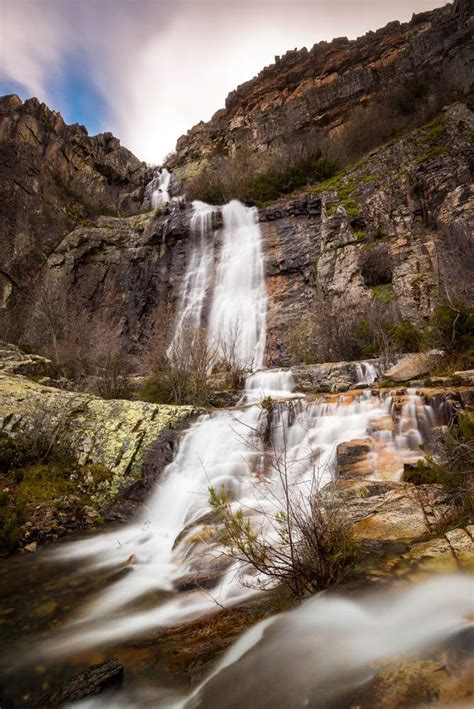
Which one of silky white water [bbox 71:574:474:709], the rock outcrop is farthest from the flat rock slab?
silky white water [bbox 71:574:474:709]

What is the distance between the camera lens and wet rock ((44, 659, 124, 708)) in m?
2.92

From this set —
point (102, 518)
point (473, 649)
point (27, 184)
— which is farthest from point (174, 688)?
point (27, 184)

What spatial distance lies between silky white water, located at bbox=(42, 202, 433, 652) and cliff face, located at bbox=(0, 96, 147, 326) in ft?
99.1

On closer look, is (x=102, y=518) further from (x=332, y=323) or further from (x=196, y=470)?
(x=332, y=323)

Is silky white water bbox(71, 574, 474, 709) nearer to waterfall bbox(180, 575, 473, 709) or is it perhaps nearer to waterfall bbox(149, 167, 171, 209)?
waterfall bbox(180, 575, 473, 709)

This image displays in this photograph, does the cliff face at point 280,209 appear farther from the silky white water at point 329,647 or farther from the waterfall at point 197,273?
the silky white water at point 329,647

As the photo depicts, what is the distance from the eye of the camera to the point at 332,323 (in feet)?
62.2

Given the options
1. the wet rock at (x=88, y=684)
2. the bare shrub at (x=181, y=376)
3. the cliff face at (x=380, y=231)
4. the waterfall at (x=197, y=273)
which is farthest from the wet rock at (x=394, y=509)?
the waterfall at (x=197, y=273)

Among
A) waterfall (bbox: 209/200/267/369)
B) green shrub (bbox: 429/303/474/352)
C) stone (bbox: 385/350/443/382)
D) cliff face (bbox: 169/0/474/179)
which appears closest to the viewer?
stone (bbox: 385/350/443/382)

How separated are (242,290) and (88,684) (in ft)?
84.0

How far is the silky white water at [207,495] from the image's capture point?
434 cm

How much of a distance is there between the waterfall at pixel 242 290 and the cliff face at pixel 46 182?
1782 cm

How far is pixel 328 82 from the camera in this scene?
43.4m

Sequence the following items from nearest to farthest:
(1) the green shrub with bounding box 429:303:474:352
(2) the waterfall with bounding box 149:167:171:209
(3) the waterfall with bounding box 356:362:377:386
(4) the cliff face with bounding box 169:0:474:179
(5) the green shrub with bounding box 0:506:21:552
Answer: (5) the green shrub with bounding box 0:506:21:552 → (1) the green shrub with bounding box 429:303:474:352 → (3) the waterfall with bounding box 356:362:377:386 → (4) the cliff face with bounding box 169:0:474:179 → (2) the waterfall with bounding box 149:167:171:209
